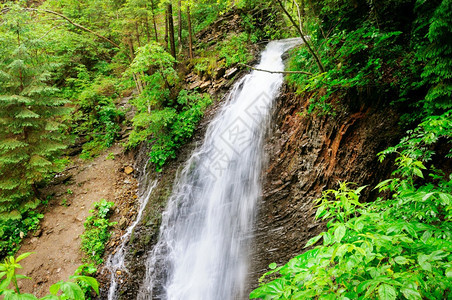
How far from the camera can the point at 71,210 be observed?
7957 mm

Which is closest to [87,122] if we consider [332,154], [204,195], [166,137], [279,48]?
[166,137]

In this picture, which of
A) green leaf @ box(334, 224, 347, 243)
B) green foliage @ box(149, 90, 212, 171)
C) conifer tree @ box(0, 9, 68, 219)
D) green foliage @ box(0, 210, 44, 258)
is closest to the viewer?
green leaf @ box(334, 224, 347, 243)

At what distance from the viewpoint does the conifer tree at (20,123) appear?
6.98m

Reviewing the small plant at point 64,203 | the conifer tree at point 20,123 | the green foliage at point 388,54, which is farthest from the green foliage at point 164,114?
the green foliage at point 388,54

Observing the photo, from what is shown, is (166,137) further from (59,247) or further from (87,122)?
(87,122)

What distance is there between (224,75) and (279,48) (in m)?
3.05

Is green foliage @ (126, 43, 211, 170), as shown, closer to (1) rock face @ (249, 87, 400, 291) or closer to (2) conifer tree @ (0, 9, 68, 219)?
(2) conifer tree @ (0, 9, 68, 219)

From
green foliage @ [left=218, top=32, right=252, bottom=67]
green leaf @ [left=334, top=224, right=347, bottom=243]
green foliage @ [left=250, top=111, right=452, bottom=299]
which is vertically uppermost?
green foliage @ [left=218, top=32, right=252, bottom=67]

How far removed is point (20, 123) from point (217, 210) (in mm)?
7260

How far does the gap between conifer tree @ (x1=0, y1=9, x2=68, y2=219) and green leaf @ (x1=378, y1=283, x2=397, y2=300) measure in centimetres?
939

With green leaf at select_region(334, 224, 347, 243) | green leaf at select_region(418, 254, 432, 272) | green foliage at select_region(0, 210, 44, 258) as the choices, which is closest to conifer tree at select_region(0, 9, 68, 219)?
green foliage at select_region(0, 210, 44, 258)

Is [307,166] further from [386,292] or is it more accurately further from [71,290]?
[71,290]

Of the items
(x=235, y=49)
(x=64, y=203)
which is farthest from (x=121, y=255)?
(x=235, y=49)

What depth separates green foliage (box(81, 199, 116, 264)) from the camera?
254 inches
